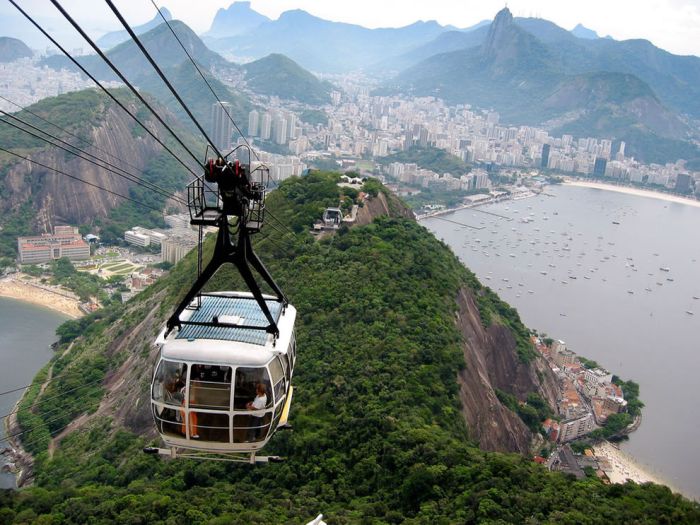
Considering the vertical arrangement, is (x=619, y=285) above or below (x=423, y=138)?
below

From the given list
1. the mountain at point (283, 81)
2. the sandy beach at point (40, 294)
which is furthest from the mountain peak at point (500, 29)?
the sandy beach at point (40, 294)

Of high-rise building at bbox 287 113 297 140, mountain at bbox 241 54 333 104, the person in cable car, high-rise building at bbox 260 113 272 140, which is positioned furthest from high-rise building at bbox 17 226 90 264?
mountain at bbox 241 54 333 104

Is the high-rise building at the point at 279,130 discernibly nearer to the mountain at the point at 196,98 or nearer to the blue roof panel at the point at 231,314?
the mountain at the point at 196,98

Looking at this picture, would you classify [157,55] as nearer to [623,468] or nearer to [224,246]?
[623,468]

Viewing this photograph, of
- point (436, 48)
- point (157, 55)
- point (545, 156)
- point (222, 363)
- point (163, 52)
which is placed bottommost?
point (545, 156)

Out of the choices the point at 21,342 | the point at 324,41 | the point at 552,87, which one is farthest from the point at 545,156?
the point at 324,41

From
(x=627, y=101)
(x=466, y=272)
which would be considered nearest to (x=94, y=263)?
(x=466, y=272)
